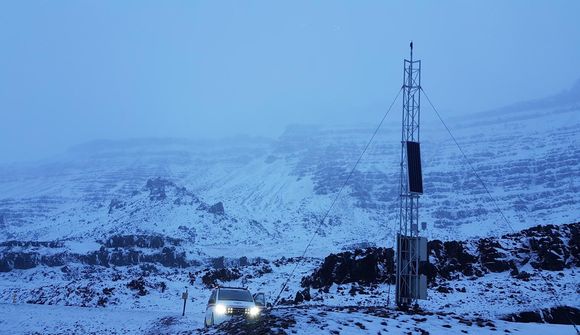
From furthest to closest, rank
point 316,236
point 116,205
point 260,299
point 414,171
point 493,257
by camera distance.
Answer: point 116,205 → point 316,236 → point 493,257 → point 260,299 → point 414,171

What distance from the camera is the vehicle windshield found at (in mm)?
21203

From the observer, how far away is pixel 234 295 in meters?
21.5

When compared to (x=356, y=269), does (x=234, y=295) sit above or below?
above

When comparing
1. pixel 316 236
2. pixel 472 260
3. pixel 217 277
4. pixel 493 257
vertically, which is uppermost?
pixel 493 257

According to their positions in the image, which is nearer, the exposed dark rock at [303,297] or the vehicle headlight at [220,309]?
the vehicle headlight at [220,309]

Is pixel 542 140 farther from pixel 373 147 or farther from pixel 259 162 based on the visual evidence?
pixel 259 162

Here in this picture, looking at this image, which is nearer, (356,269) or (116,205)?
(356,269)

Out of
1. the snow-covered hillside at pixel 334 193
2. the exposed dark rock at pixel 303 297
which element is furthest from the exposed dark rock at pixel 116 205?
the exposed dark rock at pixel 303 297

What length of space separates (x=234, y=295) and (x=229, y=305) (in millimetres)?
1331

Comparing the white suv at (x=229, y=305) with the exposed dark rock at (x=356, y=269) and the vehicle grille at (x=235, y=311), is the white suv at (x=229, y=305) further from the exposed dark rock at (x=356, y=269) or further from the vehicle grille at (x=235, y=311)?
the exposed dark rock at (x=356, y=269)

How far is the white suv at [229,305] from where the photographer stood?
1989 cm

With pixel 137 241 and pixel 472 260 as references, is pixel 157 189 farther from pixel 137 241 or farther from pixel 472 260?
pixel 472 260

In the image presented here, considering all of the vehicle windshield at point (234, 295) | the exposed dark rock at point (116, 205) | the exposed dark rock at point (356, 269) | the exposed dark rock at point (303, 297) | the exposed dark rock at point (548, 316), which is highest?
the vehicle windshield at point (234, 295)

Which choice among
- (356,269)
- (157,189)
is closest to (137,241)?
(157,189)
